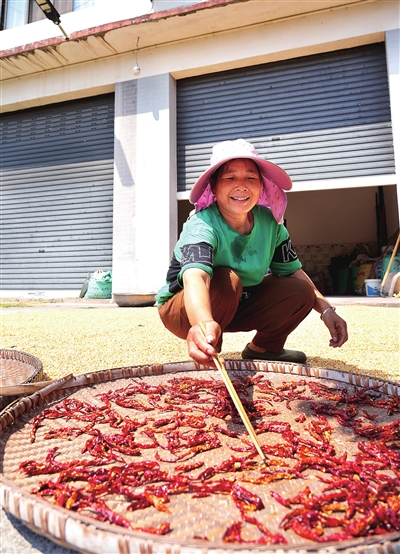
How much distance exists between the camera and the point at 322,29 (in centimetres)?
578

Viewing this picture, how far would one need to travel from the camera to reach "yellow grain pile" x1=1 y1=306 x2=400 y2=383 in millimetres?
2295

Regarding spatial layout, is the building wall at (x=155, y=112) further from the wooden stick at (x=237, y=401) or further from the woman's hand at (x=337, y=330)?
the wooden stick at (x=237, y=401)

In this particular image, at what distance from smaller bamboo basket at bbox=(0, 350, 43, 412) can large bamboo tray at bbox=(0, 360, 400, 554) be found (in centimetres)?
36

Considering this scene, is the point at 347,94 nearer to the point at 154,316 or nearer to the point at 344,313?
the point at 344,313

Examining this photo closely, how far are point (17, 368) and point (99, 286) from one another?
4.90 metres

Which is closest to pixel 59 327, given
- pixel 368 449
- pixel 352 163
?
pixel 368 449

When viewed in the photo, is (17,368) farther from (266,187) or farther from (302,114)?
(302,114)

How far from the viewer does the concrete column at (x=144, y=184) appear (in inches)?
255

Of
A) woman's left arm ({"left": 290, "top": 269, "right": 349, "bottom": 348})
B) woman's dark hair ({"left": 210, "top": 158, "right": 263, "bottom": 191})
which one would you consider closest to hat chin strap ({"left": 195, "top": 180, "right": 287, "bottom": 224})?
woman's dark hair ({"left": 210, "top": 158, "right": 263, "bottom": 191})

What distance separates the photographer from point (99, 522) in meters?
0.64

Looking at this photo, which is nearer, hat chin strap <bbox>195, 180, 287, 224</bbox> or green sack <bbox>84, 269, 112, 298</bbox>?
hat chin strap <bbox>195, 180, 287, 224</bbox>

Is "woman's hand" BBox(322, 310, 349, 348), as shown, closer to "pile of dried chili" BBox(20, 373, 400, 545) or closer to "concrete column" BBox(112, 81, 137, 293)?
"pile of dried chili" BBox(20, 373, 400, 545)

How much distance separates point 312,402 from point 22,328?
302 cm

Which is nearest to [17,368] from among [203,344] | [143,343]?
[143,343]
